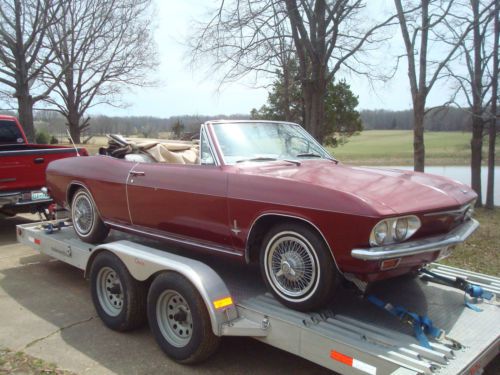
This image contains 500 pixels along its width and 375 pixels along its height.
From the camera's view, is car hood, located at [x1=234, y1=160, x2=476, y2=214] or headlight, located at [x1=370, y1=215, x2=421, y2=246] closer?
headlight, located at [x1=370, y1=215, x2=421, y2=246]

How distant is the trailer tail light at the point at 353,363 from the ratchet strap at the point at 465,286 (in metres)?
1.28

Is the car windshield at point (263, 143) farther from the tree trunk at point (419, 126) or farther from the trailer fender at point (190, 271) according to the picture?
the tree trunk at point (419, 126)

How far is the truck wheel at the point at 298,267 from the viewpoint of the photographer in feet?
10.2

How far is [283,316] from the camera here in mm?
3205

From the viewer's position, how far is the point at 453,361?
2.73m

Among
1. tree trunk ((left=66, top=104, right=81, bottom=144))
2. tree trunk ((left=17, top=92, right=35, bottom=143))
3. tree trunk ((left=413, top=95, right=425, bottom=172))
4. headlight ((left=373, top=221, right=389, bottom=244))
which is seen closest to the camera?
headlight ((left=373, top=221, right=389, bottom=244))

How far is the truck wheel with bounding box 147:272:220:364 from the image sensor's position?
341 centimetres

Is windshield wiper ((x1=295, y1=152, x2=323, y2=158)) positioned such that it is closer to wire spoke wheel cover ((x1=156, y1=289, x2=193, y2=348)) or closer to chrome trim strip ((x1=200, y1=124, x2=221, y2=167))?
chrome trim strip ((x1=200, y1=124, x2=221, y2=167))

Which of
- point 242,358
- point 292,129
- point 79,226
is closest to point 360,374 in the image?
point 242,358

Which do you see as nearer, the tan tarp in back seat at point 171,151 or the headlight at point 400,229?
the headlight at point 400,229

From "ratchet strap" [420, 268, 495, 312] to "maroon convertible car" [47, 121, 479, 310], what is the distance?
16.3 inches

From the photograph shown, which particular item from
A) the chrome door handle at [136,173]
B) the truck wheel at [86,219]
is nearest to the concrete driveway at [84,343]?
the truck wheel at [86,219]

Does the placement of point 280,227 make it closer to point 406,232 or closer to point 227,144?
point 406,232

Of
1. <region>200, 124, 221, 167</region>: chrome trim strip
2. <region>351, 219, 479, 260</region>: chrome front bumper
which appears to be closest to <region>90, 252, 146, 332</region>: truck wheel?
<region>200, 124, 221, 167</region>: chrome trim strip
